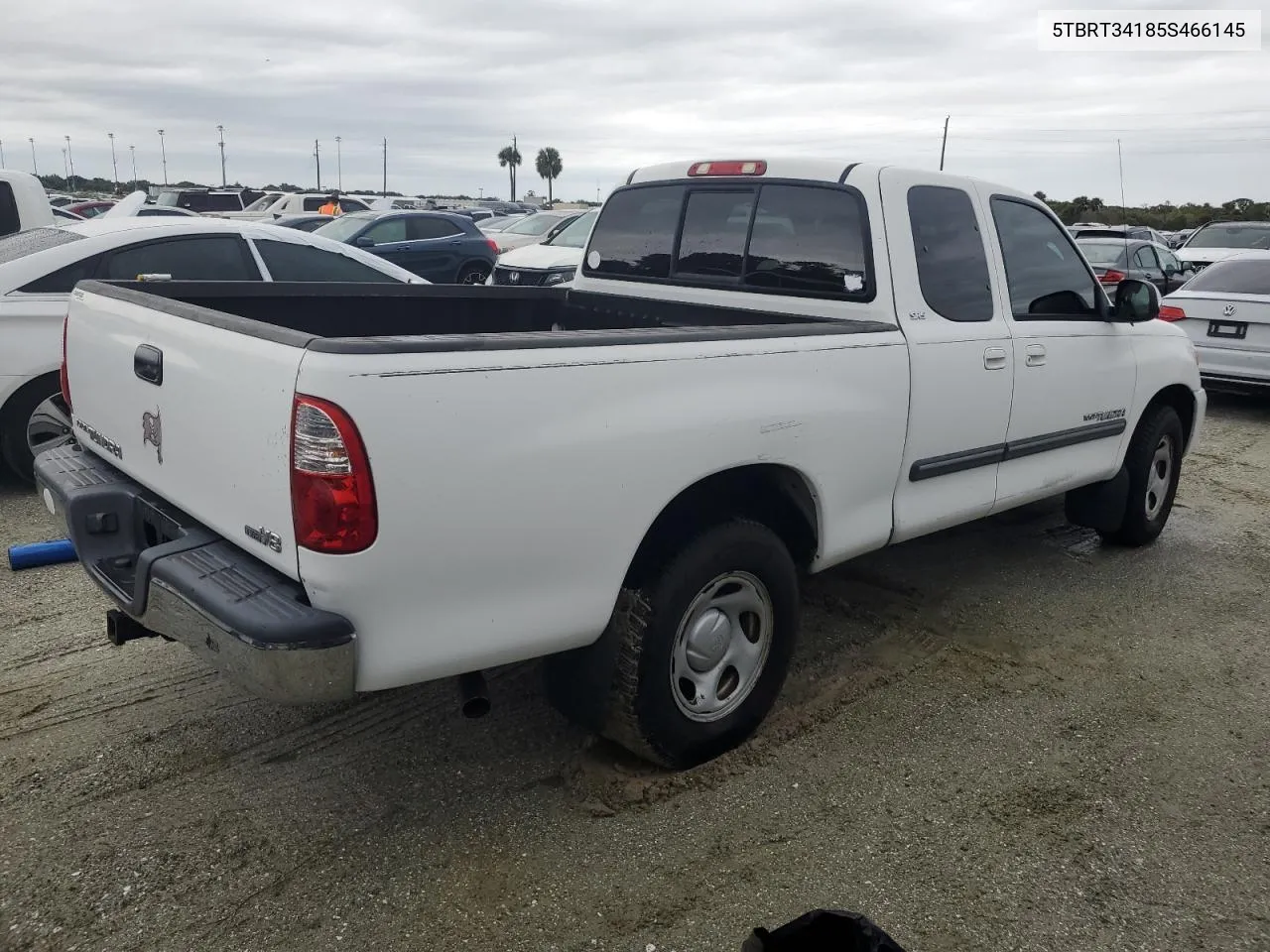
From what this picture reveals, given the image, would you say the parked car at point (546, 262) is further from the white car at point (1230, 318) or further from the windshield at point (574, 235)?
the white car at point (1230, 318)

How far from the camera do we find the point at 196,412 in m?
2.71

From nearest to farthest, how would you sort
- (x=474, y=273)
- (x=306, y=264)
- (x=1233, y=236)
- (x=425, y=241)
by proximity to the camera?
(x=306, y=264) < (x=425, y=241) < (x=1233, y=236) < (x=474, y=273)

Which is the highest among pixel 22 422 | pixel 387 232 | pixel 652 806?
pixel 387 232

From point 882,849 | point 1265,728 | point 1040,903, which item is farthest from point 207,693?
point 1265,728

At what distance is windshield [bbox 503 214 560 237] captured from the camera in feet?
60.8

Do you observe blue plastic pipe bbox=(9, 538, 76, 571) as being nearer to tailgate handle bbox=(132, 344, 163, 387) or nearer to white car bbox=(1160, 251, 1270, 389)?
tailgate handle bbox=(132, 344, 163, 387)

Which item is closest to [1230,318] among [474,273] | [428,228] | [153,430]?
[153,430]

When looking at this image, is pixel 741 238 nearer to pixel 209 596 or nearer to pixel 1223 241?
pixel 209 596

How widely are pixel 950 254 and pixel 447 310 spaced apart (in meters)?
2.18

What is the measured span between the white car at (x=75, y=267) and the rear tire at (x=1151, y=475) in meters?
5.10

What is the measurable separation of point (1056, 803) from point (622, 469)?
1788 mm

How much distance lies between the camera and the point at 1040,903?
2754 mm

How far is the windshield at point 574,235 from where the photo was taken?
12.8 metres

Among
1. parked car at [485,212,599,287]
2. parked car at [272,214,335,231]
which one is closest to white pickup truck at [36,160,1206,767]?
parked car at [485,212,599,287]
